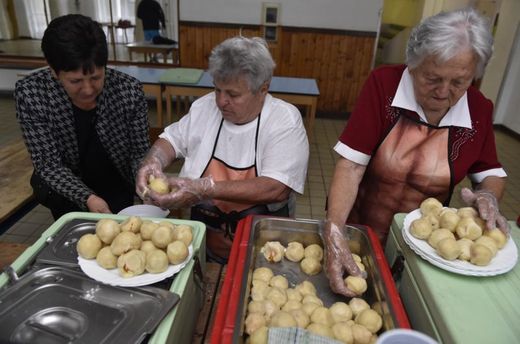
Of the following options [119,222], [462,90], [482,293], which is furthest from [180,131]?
[482,293]

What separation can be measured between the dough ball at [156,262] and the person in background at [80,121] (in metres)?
0.77

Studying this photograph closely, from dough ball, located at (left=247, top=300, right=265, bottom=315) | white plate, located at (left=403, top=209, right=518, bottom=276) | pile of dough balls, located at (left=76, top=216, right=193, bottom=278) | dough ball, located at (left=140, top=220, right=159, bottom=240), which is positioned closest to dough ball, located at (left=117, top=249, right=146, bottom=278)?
pile of dough balls, located at (left=76, top=216, right=193, bottom=278)

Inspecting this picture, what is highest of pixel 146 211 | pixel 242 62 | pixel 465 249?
pixel 242 62

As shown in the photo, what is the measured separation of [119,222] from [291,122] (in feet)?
2.83

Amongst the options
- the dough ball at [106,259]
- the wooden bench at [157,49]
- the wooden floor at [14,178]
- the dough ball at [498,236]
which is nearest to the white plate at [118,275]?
the dough ball at [106,259]

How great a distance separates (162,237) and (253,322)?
1.25 ft

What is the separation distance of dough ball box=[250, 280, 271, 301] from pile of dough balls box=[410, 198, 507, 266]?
495 millimetres

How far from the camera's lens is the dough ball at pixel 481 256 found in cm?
103

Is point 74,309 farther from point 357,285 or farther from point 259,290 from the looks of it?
point 357,285

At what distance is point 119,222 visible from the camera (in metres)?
1.31

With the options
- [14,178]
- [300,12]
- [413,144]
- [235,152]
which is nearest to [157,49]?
[300,12]

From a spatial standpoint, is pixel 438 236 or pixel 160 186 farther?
pixel 160 186

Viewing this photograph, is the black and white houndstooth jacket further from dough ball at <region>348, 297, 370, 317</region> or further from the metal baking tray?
dough ball at <region>348, 297, 370, 317</region>

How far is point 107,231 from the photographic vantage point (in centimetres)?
115
